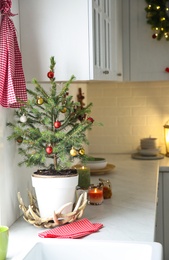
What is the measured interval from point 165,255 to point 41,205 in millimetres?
1982

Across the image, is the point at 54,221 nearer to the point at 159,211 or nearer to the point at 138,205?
the point at 138,205

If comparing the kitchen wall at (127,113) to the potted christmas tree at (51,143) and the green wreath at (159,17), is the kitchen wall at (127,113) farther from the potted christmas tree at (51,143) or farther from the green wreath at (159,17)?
the potted christmas tree at (51,143)

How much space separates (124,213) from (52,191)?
1.50 feet

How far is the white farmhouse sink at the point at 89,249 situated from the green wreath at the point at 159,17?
242 centimetres

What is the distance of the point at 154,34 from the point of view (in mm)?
3887

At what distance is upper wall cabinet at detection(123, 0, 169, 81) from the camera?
393 centimetres

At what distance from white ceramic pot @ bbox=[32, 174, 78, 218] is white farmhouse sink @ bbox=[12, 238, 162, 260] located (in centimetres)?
23

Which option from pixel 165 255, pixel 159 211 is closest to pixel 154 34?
pixel 159 211

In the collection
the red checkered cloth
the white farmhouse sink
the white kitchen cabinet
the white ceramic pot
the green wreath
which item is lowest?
the white kitchen cabinet

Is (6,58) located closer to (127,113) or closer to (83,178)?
(83,178)

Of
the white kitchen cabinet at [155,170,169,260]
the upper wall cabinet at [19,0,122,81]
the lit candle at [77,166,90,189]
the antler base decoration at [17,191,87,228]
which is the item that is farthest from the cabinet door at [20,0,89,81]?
the white kitchen cabinet at [155,170,169,260]

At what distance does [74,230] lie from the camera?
194 cm

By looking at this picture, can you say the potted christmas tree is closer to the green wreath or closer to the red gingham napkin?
the red gingham napkin

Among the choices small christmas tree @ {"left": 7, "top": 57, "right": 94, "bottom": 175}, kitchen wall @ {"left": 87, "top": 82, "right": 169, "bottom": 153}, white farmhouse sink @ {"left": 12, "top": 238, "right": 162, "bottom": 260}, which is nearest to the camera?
white farmhouse sink @ {"left": 12, "top": 238, "right": 162, "bottom": 260}
